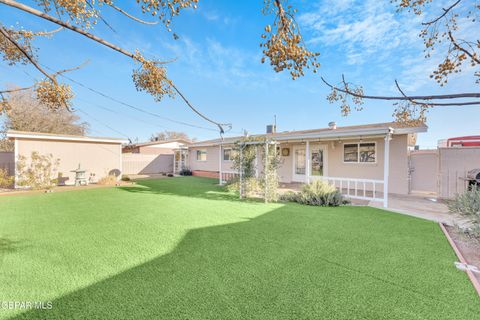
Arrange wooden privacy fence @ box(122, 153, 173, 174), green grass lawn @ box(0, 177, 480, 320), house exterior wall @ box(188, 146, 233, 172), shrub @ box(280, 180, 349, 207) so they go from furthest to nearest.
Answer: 1. wooden privacy fence @ box(122, 153, 173, 174)
2. house exterior wall @ box(188, 146, 233, 172)
3. shrub @ box(280, 180, 349, 207)
4. green grass lawn @ box(0, 177, 480, 320)

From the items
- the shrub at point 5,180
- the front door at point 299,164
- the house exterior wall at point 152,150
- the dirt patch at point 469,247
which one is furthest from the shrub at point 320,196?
the house exterior wall at point 152,150

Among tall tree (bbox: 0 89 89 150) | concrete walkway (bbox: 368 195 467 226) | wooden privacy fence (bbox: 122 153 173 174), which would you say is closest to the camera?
concrete walkway (bbox: 368 195 467 226)

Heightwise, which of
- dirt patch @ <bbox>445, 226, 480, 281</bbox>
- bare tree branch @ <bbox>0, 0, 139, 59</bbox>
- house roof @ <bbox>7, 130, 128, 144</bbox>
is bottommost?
dirt patch @ <bbox>445, 226, 480, 281</bbox>

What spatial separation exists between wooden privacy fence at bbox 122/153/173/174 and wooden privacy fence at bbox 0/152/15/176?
25.6 feet

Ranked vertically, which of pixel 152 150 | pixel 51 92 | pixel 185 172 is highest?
pixel 152 150

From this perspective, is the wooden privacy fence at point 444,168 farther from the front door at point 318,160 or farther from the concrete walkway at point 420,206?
the front door at point 318,160

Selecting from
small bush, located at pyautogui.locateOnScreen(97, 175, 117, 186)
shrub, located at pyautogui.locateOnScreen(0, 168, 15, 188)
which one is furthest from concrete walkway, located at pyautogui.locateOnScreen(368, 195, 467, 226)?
shrub, located at pyautogui.locateOnScreen(0, 168, 15, 188)

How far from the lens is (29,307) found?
2211 mm

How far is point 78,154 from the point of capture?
A: 12836 millimetres

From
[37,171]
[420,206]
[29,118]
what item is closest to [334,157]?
[420,206]

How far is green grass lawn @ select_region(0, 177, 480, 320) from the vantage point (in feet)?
7.25

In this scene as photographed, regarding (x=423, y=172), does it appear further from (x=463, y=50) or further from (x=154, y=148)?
(x=154, y=148)

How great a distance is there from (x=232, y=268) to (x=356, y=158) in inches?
363

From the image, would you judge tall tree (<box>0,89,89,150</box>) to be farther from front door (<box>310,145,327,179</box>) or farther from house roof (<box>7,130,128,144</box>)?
front door (<box>310,145,327,179</box>)
